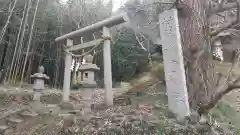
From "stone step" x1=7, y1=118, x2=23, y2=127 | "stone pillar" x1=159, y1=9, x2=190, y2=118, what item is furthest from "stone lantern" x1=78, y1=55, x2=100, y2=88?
"stone pillar" x1=159, y1=9, x2=190, y2=118

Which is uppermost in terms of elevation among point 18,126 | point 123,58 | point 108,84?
point 123,58

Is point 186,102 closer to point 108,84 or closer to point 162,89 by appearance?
point 108,84

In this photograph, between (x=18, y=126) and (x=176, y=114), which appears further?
(x=18, y=126)

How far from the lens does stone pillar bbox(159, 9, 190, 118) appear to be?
147 inches

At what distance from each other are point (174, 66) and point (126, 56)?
6982mm

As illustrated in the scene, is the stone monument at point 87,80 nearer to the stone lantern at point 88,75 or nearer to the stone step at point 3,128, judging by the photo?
the stone lantern at point 88,75

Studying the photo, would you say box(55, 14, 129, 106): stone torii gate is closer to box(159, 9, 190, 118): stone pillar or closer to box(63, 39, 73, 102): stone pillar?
box(63, 39, 73, 102): stone pillar

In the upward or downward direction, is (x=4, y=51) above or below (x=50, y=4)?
below

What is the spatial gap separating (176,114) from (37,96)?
5050mm

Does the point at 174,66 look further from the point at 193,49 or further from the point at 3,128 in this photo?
the point at 3,128

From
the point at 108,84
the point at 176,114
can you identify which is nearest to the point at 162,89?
the point at 108,84

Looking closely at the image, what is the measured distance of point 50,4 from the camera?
10961mm

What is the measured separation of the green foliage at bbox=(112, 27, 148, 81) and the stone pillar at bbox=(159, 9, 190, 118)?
624cm

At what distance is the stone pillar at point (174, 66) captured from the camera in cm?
373
